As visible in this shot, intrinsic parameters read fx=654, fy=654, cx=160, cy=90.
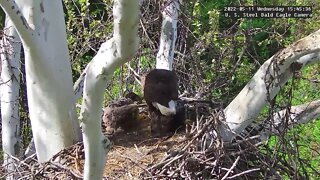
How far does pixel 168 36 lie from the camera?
4.49 meters

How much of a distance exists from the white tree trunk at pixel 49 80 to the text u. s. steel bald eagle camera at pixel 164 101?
488mm

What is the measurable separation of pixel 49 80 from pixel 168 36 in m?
1.38

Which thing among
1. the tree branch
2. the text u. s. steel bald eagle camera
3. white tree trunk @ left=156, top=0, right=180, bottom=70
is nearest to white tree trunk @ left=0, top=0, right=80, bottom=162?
the tree branch

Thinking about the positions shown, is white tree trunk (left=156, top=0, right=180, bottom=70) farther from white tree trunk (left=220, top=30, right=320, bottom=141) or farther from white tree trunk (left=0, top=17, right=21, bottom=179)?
white tree trunk (left=220, top=30, right=320, bottom=141)

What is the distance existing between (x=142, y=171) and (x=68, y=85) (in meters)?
0.60

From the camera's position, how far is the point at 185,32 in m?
5.24

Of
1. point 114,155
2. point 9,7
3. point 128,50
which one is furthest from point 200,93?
point 128,50

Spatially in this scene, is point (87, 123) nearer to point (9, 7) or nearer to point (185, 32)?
point (9, 7)

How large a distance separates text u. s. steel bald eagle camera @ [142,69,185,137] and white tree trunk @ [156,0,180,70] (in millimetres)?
602

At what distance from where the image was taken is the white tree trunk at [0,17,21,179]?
4.22 m

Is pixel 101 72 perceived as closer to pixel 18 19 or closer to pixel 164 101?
pixel 18 19

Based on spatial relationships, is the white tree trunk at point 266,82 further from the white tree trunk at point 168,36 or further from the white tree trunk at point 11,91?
the white tree trunk at point 11,91

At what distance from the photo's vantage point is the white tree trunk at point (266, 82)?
2845mm
